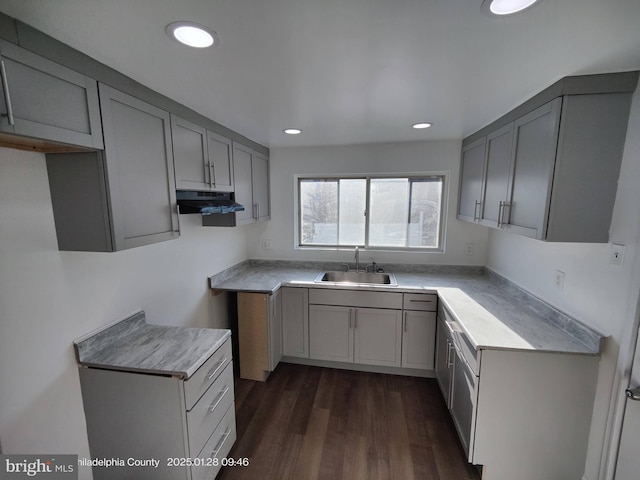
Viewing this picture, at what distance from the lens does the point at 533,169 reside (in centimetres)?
157

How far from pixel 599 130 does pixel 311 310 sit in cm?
235

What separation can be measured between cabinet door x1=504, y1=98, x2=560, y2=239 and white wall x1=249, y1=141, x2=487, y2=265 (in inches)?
41.4

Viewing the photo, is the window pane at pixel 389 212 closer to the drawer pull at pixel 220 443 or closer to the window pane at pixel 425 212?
the window pane at pixel 425 212

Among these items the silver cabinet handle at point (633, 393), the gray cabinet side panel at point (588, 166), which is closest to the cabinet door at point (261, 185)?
the gray cabinet side panel at point (588, 166)

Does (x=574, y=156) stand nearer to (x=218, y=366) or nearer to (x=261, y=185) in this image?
(x=218, y=366)

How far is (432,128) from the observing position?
2.29 meters

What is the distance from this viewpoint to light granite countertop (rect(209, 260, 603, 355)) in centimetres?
152

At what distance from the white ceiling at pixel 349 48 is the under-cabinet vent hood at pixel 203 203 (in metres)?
0.59

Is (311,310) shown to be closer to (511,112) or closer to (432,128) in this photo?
(432,128)

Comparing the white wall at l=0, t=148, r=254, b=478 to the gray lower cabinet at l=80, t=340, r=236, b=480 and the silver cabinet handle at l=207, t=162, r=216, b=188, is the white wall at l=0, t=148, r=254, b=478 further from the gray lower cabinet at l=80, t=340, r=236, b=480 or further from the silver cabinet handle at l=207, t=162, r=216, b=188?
the silver cabinet handle at l=207, t=162, r=216, b=188

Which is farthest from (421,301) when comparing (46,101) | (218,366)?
(46,101)

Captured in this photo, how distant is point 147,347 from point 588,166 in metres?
2.58

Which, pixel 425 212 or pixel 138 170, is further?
pixel 425 212

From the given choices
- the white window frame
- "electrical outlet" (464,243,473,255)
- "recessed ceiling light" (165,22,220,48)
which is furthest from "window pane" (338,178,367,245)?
"recessed ceiling light" (165,22,220,48)
